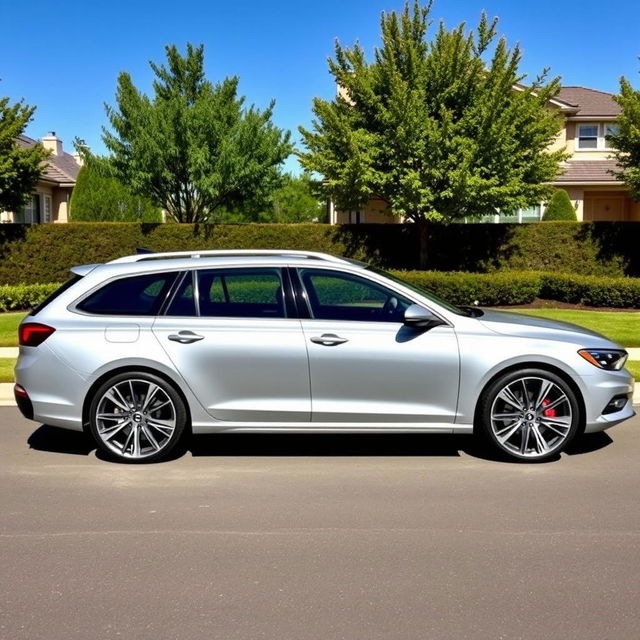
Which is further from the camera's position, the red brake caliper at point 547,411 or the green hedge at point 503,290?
the green hedge at point 503,290

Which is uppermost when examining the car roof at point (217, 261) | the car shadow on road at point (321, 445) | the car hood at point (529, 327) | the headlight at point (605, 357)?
the car roof at point (217, 261)

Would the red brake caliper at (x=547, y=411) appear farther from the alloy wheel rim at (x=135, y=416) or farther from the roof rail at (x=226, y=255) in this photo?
the alloy wheel rim at (x=135, y=416)

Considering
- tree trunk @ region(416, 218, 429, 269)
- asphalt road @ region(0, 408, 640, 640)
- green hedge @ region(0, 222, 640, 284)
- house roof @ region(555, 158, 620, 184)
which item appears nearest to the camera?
asphalt road @ region(0, 408, 640, 640)

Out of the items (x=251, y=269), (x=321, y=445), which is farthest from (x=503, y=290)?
(x=251, y=269)

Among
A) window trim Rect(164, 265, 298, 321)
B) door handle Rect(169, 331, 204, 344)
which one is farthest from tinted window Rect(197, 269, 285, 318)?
door handle Rect(169, 331, 204, 344)

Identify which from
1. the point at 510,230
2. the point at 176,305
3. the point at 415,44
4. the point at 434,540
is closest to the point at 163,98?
the point at 415,44

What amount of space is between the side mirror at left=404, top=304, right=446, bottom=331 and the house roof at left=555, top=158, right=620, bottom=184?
1012 inches

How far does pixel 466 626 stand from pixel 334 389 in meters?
2.74

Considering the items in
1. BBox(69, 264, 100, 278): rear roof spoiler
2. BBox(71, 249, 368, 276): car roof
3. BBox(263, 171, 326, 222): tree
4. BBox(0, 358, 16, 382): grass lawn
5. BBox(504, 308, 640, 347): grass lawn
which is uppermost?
BBox(263, 171, 326, 222): tree

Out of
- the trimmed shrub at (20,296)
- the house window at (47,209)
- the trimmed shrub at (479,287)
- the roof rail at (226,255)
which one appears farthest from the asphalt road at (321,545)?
the house window at (47,209)

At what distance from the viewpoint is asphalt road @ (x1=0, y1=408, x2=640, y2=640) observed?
3480mm

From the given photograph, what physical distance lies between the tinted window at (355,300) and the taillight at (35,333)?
7.01ft

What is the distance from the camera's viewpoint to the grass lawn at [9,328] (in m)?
12.4

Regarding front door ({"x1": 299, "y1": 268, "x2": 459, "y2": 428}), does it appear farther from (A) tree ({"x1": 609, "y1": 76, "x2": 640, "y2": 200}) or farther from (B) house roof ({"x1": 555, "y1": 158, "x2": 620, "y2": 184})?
Result: (B) house roof ({"x1": 555, "y1": 158, "x2": 620, "y2": 184})
